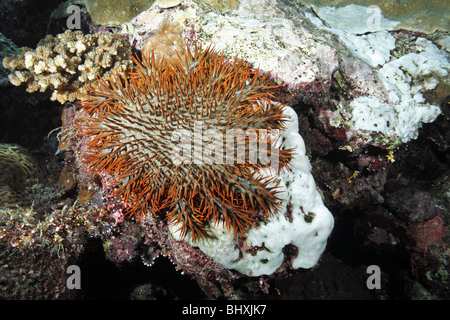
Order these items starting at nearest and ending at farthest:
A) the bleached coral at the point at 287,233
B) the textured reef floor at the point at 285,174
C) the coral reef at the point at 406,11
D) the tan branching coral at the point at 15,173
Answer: the bleached coral at the point at 287,233, the textured reef floor at the point at 285,174, the tan branching coral at the point at 15,173, the coral reef at the point at 406,11

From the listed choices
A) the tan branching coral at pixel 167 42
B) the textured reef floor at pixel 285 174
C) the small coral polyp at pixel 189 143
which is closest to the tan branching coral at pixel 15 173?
the textured reef floor at pixel 285 174

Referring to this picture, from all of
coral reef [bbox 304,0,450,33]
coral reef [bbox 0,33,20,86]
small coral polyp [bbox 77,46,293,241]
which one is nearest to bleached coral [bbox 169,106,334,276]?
small coral polyp [bbox 77,46,293,241]

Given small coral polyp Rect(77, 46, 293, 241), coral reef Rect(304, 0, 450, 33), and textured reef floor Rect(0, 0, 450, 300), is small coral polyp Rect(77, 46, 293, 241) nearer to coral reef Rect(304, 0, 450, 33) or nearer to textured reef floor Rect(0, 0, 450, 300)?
textured reef floor Rect(0, 0, 450, 300)

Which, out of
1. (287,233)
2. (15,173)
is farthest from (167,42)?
(15,173)

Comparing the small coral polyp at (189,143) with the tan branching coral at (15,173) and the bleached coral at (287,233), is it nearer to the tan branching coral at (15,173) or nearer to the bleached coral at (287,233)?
the bleached coral at (287,233)

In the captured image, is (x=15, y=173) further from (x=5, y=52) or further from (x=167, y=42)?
(x=167, y=42)

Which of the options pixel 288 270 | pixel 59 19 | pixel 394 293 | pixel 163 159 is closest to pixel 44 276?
pixel 163 159
